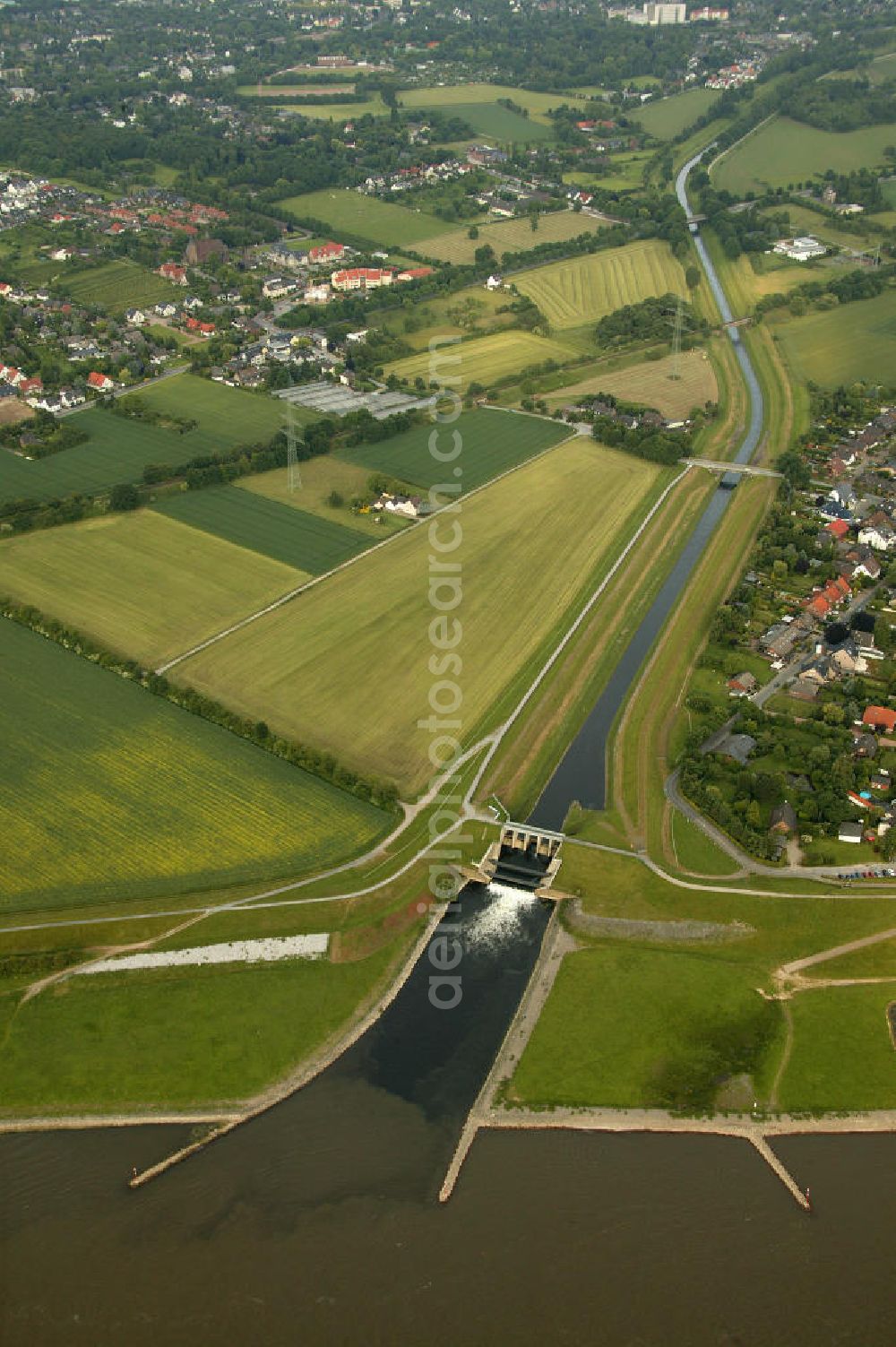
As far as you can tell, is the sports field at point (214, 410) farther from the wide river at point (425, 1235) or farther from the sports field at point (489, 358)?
the wide river at point (425, 1235)

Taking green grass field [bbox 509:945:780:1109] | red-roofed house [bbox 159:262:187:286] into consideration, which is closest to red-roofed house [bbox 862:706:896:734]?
green grass field [bbox 509:945:780:1109]

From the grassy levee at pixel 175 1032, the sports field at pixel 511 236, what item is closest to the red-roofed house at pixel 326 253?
the sports field at pixel 511 236

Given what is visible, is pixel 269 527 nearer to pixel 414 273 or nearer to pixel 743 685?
pixel 743 685

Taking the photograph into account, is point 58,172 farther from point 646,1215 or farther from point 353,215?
point 646,1215

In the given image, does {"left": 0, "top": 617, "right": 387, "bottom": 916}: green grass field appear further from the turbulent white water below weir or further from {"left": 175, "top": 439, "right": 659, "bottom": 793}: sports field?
the turbulent white water below weir

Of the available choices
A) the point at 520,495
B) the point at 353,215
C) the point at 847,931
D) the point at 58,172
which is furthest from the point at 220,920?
the point at 58,172
